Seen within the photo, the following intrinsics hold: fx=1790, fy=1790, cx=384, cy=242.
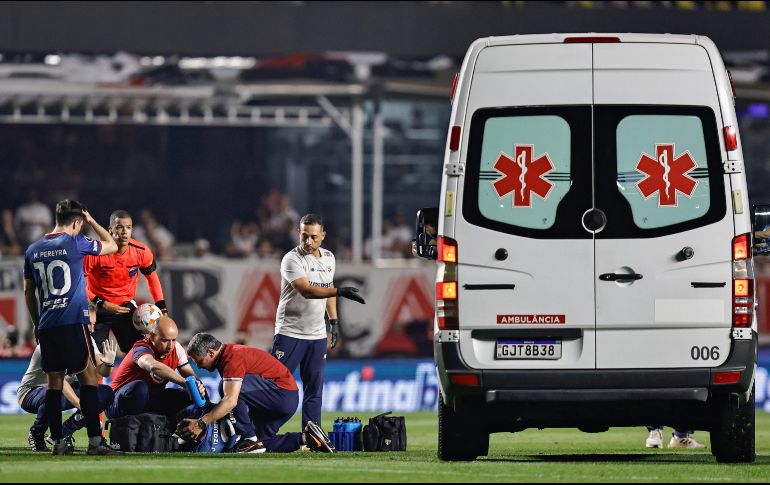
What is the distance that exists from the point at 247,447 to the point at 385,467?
7.03ft

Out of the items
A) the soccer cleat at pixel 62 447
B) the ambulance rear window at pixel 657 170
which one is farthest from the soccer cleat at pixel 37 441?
the ambulance rear window at pixel 657 170

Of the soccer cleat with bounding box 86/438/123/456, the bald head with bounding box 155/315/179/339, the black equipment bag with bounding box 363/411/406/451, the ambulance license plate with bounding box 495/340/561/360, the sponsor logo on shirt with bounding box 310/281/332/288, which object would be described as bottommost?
the black equipment bag with bounding box 363/411/406/451

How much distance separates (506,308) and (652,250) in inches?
35.6


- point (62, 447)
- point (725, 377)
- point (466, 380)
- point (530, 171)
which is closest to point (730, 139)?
point (530, 171)

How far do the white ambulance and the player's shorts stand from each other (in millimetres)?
2679

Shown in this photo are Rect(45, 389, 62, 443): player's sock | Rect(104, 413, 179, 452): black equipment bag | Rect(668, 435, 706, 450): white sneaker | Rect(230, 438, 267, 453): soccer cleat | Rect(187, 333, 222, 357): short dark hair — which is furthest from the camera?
Rect(668, 435, 706, 450): white sneaker

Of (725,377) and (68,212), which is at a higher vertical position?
(68,212)

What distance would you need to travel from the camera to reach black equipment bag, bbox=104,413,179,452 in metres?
12.4

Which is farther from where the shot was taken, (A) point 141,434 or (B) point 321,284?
(B) point 321,284

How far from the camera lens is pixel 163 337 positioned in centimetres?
1288

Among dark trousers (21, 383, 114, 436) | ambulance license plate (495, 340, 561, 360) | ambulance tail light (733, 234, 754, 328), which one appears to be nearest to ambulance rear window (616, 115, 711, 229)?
ambulance tail light (733, 234, 754, 328)

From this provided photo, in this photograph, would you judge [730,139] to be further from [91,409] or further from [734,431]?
[91,409]

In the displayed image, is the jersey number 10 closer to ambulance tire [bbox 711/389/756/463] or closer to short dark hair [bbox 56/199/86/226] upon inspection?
short dark hair [bbox 56/199/86/226]

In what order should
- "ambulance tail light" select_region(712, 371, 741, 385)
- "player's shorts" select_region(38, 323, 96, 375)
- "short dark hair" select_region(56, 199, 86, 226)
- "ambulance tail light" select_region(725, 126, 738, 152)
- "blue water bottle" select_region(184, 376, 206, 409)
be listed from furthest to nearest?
"blue water bottle" select_region(184, 376, 206, 409) → "player's shorts" select_region(38, 323, 96, 375) → "short dark hair" select_region(56, 199, 86, 226) → "ambulance tail light" select_region(712, 371, 741, 385) → "ambulance tail light" select_region(725, 126, 738, 152)
